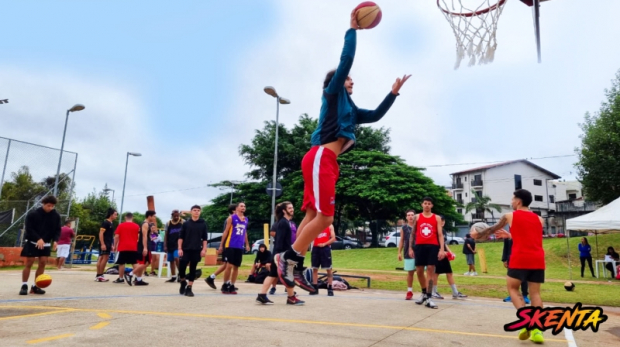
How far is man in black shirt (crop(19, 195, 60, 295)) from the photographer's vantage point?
752cm

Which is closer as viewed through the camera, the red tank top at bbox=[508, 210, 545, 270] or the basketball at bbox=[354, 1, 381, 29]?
the basketball at bbox=[354, 1, 381, 29]

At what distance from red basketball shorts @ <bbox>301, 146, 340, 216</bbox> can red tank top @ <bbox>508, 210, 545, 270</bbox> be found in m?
2.33

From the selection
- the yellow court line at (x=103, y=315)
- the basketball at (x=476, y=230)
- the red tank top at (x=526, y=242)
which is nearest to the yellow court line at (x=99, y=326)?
the yellow court line at (x=103, y=315)

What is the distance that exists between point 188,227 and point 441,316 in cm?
524

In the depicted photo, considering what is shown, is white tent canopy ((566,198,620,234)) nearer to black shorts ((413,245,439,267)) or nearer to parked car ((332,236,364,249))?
black shorts ((413,245,439,267))

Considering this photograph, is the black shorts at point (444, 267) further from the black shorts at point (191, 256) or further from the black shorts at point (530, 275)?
the black shorts at point (191, 256)

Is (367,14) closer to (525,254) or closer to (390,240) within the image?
(525,254)

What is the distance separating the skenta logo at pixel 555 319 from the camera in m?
4.41

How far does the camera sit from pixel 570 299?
9266 millimetres

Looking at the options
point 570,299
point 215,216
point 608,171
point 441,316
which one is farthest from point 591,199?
point 215,216

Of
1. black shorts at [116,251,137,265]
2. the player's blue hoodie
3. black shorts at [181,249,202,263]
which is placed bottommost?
black shorts at [116,251,137,265]

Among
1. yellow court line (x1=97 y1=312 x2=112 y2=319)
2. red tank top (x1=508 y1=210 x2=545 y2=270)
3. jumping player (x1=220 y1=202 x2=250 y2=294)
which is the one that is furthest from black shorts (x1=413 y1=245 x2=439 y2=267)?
yellow court line (x1=97 y1=312 x2=112 y2=319)

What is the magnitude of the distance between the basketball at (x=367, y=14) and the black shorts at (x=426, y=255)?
4.77m

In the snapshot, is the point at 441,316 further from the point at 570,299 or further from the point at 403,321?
the point at 570,299
